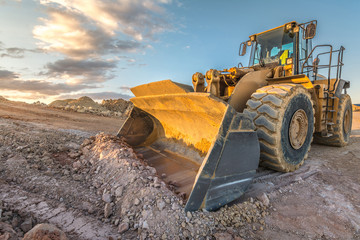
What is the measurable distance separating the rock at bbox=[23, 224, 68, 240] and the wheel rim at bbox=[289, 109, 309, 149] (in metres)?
3.19

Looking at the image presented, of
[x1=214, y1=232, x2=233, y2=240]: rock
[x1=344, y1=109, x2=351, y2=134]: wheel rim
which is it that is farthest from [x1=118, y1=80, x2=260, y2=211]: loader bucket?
[x1=344, y1=109, x2=351, y2=134]: wheel rim

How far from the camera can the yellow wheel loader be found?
2.29 m

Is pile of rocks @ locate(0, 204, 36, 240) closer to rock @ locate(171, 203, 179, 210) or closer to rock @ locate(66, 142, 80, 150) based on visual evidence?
rock @ locate(171, 203, 179, 210)

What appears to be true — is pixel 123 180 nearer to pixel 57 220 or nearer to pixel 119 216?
pixel 119 216

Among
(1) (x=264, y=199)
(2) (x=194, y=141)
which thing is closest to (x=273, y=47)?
(2) (x=194, y=141)

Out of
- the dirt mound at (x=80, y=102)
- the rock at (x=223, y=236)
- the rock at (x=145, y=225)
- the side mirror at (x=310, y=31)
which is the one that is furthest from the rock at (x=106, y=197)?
the dirt mound at (x=80, y=102)

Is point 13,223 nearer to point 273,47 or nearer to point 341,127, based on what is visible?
point 273,47

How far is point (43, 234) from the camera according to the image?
1.51m

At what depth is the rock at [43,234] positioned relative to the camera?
1.48 meters

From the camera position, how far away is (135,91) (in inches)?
150

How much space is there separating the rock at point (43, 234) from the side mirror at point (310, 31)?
213 inches

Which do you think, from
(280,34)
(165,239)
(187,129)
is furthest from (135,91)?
(280,34)

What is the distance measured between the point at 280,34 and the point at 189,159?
13.1 feet

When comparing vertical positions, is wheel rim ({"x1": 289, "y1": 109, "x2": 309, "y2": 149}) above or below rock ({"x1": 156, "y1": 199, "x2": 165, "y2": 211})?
above
